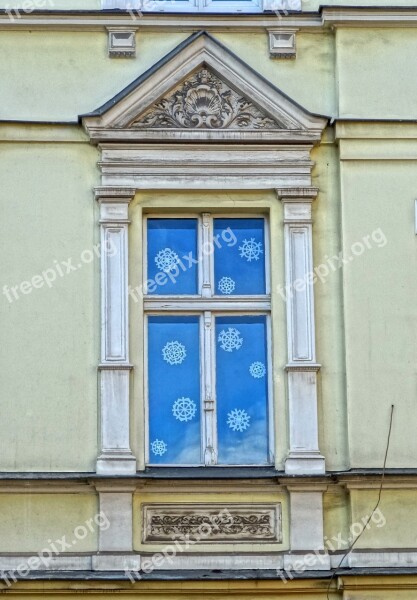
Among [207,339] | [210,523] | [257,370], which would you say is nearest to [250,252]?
[207,339]

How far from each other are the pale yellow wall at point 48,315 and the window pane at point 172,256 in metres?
0.49

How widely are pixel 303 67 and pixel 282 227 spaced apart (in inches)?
55.1

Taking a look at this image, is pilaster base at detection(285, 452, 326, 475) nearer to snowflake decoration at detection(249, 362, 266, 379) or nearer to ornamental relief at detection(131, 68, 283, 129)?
snowflake decoration at detection(249, 362, 266, 379)

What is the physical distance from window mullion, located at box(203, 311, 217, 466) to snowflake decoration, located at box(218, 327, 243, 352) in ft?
0.29

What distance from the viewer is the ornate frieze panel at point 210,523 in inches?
498

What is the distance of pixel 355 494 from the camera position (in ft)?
41.6

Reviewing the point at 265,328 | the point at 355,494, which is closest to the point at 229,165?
the point at 265,328

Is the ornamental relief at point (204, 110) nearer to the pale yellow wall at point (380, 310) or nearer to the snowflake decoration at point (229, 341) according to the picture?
the pale yellow wall at point (380, 310)

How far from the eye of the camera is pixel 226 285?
13.3m

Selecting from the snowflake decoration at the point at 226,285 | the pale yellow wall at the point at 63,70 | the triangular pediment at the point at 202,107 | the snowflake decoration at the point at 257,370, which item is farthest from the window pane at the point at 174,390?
the pale yellow wall at the point at 63,70

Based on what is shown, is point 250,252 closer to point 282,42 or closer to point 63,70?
point 282,42

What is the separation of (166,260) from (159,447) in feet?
5.00

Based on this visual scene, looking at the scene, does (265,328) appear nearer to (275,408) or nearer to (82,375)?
(275,408)

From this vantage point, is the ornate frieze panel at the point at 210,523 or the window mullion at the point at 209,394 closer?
the ornate frieze panel at the point at 210,523
